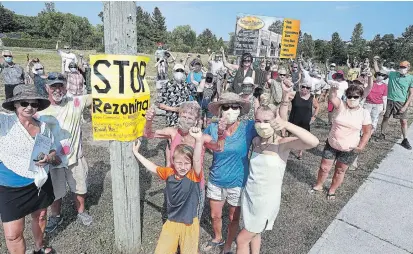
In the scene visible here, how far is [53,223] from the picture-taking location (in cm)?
351

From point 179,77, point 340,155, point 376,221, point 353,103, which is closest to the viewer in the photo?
point 376,221

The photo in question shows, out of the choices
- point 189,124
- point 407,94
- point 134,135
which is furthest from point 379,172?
point 134,135

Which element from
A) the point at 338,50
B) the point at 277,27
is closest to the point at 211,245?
the point at 277,27

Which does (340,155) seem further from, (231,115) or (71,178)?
(71,178)

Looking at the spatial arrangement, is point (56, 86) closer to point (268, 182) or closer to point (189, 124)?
point (189, 124)

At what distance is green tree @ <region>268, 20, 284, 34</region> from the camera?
69.9 ft

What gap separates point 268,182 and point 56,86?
2.45 meters

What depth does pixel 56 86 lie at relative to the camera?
3088 millimetres

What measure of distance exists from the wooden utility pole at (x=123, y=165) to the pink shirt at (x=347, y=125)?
301 centimetres

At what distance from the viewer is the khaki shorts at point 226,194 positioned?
9.47ft

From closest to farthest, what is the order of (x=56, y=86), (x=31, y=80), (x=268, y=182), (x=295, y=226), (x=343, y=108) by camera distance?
(x=268, y=182) < (x=56, y=86) < (x=295, y=226) < (x=343, y=108) < (x=31, y=80)

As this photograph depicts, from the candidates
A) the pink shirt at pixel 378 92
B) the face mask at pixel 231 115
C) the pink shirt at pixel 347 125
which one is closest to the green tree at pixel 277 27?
the pink shirt at pixel 378 92

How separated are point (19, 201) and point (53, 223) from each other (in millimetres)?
1118

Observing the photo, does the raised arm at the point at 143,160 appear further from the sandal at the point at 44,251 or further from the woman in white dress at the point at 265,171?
the sandal at the point at 44,251
